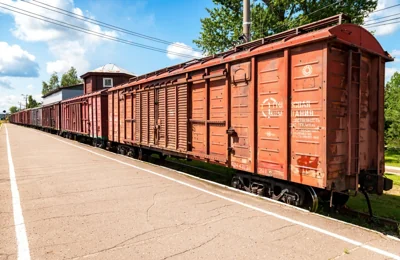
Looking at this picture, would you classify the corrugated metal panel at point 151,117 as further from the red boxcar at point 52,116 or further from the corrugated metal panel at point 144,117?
the red boxcar at point 52,116

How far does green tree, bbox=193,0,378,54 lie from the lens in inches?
837

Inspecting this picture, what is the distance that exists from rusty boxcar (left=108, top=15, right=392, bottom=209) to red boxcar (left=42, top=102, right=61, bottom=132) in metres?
27.2

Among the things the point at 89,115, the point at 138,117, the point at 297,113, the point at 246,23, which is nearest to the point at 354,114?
the point at 297,113

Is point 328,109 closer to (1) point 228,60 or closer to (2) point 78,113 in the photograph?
(1) point 228,60

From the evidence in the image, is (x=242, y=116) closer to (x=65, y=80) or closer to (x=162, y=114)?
(x=162, y=114)

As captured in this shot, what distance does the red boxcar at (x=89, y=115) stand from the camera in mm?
17562

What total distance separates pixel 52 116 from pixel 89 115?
18411 millimetres

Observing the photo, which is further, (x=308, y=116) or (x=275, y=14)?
(x=275, y=14)

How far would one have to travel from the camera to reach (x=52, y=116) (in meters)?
35.4

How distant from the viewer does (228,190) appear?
7.71 m

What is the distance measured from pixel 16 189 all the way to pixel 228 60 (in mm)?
6508

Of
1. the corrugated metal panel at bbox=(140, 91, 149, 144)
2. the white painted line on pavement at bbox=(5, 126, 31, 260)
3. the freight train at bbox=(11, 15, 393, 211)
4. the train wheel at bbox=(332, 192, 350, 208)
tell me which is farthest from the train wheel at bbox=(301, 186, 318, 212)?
the corrugated metal panel at bbox=(140, 91, 149, 144)

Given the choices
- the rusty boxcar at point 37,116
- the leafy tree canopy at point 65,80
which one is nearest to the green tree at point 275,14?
the rusty boxcar at point 37,116

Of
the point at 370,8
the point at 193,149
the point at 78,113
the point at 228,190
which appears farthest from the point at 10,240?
the point at 370,8
